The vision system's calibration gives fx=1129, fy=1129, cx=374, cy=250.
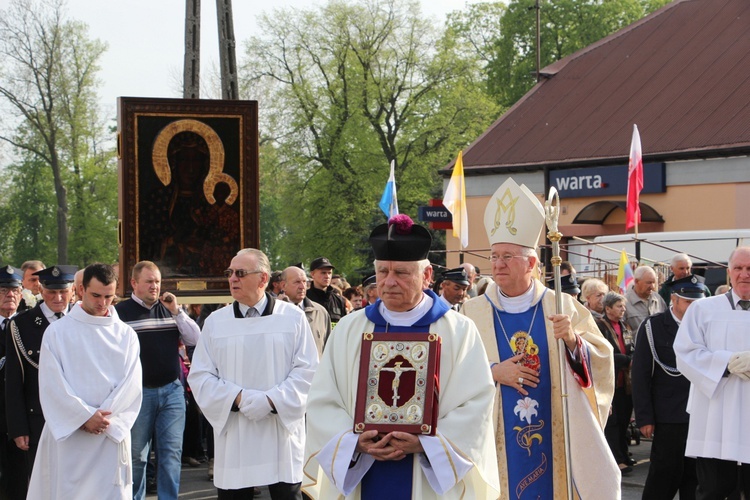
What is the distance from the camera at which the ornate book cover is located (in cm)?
484

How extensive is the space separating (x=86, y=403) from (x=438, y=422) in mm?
3254

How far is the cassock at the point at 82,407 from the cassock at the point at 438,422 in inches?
105

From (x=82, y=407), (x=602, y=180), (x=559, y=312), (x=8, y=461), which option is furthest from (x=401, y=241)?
(x=602, y=180)

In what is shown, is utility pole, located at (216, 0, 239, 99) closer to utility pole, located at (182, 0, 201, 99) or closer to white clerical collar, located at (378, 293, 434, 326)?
utility pole, located at (182, 0, 201, 99)

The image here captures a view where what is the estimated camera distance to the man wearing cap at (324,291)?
11.3 metres

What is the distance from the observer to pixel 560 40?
4491cm

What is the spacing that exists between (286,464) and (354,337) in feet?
7.87

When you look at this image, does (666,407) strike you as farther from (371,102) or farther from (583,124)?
(371,102)

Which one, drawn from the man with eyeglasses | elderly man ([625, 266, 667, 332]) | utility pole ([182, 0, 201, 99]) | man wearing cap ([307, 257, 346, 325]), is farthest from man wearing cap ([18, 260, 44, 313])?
elderly man ([625, 266, 667, 332])

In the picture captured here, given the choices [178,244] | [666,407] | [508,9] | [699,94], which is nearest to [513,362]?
[666,407]

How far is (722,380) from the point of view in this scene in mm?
7551

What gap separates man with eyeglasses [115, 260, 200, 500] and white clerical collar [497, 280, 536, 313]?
3.06 metres

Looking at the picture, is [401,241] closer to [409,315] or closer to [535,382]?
[409,315]

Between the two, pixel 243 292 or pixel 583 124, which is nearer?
pixel 243 292
